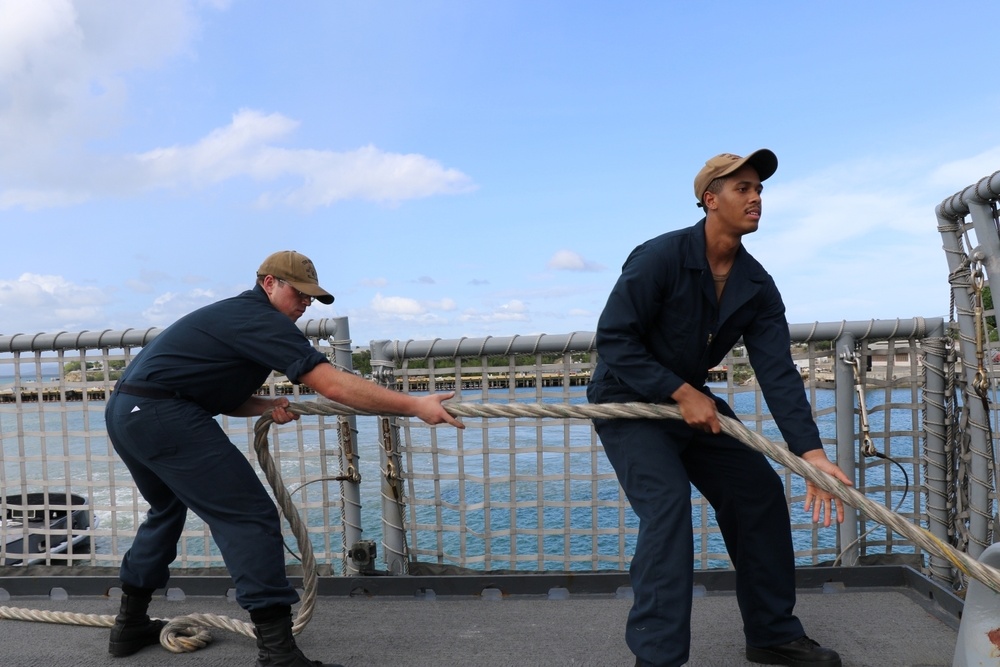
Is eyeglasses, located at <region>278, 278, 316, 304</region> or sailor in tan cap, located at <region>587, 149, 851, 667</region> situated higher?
eyeglasses, located at <region>278, 278, 316, 304</region>

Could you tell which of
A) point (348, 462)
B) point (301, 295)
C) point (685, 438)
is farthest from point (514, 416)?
point (348, 462)

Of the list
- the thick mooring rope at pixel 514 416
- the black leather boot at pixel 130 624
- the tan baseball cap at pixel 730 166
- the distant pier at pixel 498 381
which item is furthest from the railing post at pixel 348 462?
the tan baseball cap at pixel 730 166

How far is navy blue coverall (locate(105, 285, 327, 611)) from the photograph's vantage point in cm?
242

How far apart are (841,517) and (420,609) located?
1691 mm

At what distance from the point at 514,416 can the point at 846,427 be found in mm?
1766

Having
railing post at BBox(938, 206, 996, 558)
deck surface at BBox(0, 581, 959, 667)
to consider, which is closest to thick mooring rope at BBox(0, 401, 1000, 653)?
deck surface at BBox(0, 581, 959, 667)

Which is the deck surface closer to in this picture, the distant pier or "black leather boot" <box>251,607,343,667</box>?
"black leather boot" <box>251,607,343,667</box>

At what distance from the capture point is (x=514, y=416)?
8.50 ft

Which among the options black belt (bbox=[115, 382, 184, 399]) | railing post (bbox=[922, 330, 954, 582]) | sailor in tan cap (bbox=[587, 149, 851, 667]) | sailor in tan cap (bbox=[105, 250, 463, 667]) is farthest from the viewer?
railing post (bbox=[922, 330, 954, 582])

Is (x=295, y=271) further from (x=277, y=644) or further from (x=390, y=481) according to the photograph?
(x=390, y=481)

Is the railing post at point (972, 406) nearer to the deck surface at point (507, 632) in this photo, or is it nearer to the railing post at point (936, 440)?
the railing post at point (936, 440)

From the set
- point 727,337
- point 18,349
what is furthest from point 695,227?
point 18,349

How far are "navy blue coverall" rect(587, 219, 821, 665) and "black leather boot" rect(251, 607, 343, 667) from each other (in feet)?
3.50

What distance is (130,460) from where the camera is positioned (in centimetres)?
266
